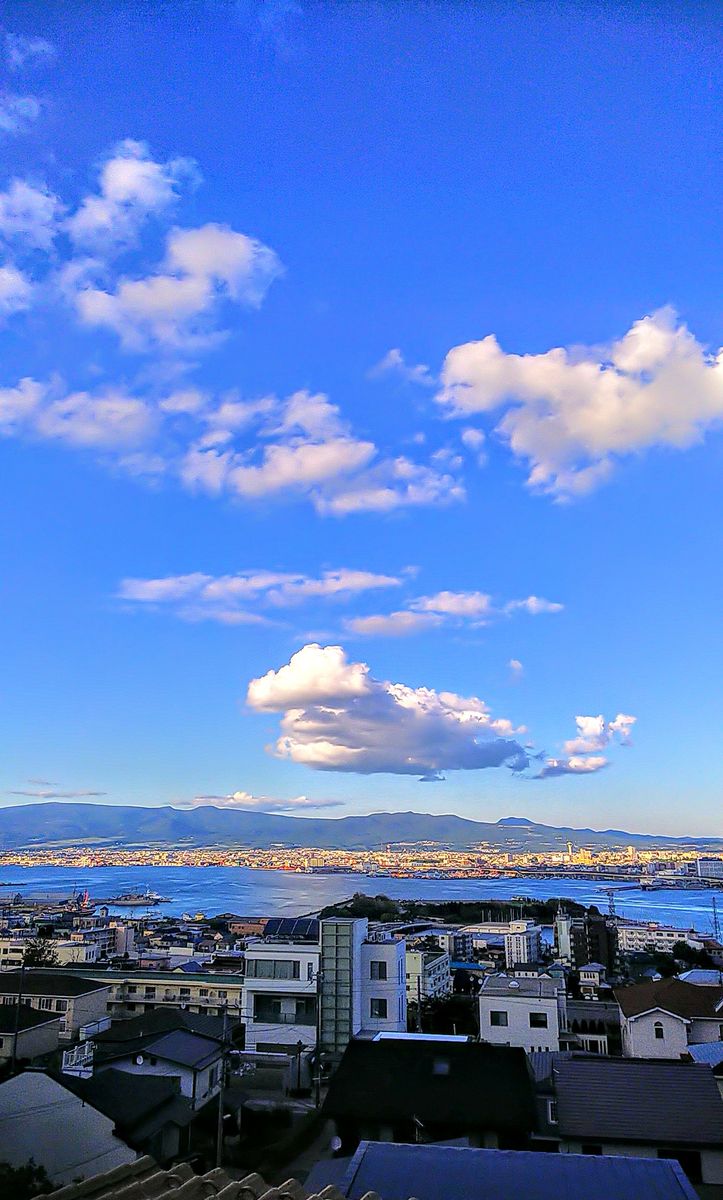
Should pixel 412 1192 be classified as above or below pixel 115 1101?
above

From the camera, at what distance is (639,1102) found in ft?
18.4

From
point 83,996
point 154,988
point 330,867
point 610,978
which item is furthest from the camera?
point 330,867

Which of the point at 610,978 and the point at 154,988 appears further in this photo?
the point at 610,978

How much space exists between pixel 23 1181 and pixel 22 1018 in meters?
5.02

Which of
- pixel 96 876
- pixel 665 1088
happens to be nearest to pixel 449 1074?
pixel 665 1088

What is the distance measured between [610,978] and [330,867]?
291 ft

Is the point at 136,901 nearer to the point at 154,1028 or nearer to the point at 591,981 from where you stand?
the point at 591,981

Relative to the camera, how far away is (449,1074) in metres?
6.41

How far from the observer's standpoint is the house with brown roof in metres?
10.6

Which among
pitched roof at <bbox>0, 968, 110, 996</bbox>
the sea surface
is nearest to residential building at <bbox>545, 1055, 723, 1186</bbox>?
pitched roof at <bbox>0, 968, 110, 996</bbox>

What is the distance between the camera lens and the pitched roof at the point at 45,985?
11.3 meters

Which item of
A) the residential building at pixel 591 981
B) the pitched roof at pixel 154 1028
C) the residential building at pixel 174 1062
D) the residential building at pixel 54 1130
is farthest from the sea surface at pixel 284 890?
the residential building at pixel 54 1130

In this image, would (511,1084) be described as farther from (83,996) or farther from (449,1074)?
(83,996)

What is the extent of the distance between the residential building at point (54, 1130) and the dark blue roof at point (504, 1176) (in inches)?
105
